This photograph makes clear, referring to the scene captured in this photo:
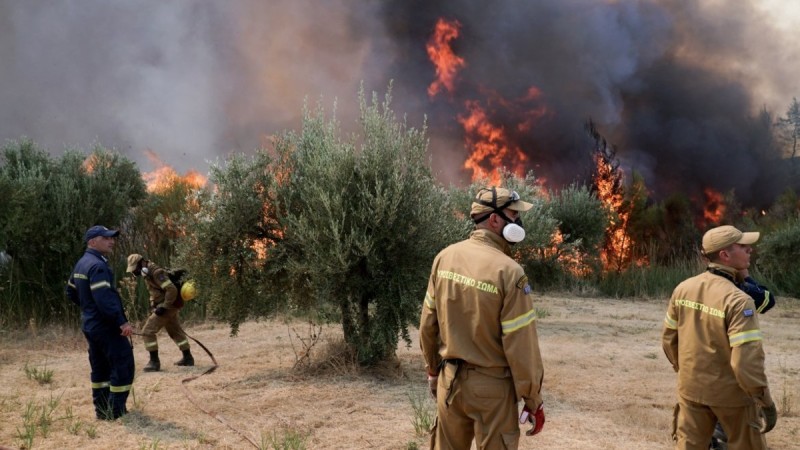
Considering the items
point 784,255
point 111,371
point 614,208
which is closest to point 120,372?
point 111,371

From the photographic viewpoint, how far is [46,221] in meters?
13.7

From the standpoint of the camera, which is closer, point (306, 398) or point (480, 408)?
point (480, 408)

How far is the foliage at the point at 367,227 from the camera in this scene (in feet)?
27.3

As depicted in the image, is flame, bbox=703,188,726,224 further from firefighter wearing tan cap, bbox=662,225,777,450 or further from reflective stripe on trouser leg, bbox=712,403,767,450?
reflective stripe on trouser leg, bbox=712,403,767,450

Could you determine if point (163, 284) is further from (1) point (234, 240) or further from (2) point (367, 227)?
(2) point (367, 227)

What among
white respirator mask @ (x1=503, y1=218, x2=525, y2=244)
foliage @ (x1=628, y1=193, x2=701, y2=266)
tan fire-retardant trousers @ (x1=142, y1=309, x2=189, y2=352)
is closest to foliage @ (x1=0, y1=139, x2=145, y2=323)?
tan fire-retardant trousers @ (x1=142, y1=309, x2=189, y2=352)

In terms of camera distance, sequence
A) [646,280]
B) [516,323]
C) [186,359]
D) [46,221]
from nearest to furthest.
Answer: [516,323], [186,359], [46,221], [646,280]

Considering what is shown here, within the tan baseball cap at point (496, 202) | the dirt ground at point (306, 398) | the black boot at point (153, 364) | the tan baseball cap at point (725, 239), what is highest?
the tan baseball cap at point (496, 202)

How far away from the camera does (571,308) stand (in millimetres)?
17359

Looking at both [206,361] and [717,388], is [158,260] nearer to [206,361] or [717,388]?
[206,361]

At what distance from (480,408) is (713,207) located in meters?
37.0

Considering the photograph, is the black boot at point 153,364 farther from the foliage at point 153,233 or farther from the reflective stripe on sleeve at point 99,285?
the foliage at point 153,233

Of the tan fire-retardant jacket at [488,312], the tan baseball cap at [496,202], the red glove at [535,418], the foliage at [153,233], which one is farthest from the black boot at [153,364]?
the red glove at [535,418]

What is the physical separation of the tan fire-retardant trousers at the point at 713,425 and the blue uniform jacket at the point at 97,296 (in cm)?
530
